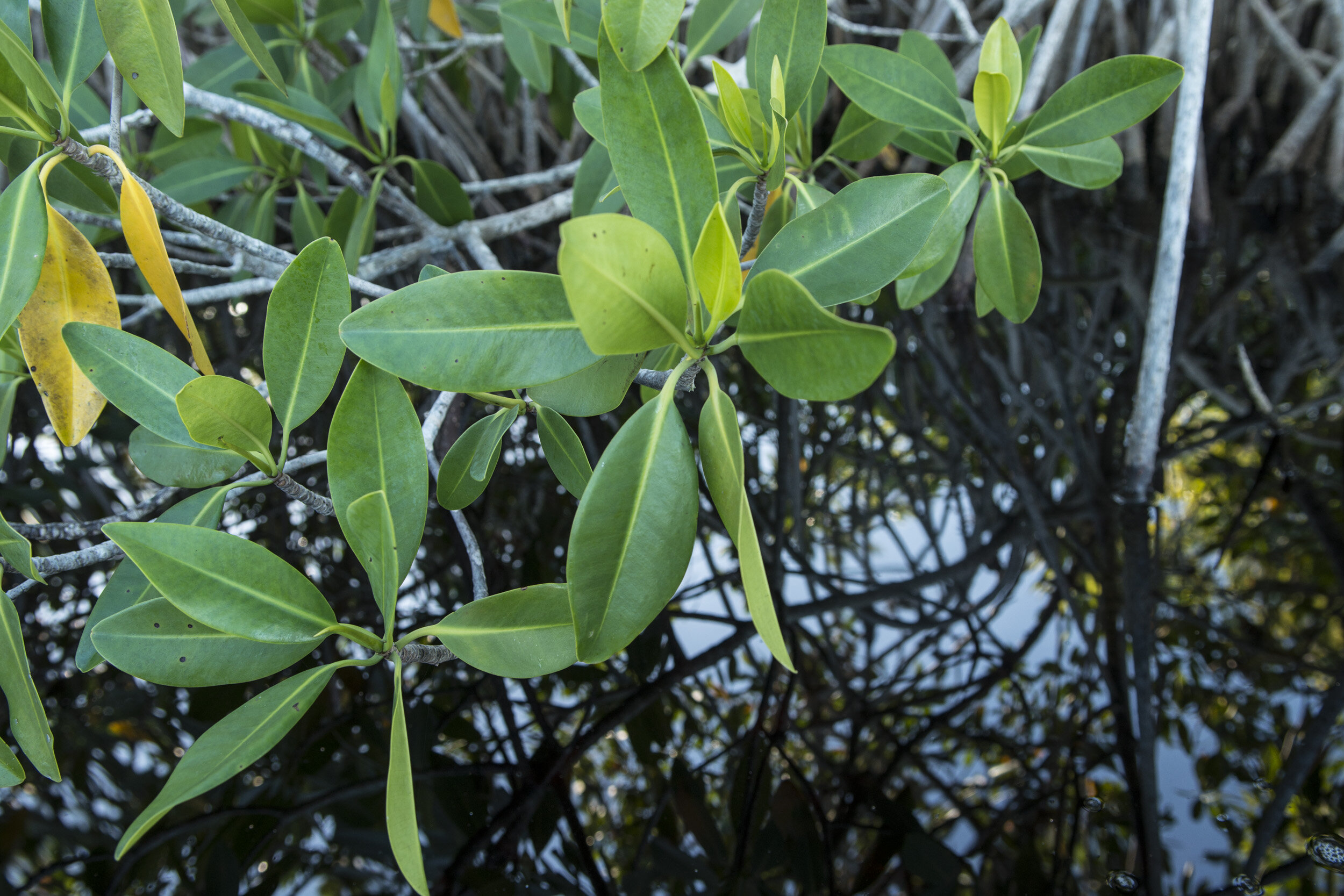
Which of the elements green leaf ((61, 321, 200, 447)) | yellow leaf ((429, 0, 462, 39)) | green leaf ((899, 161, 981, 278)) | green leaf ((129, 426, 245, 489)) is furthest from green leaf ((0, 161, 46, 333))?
yellow leaf ((429, 0, 462, 39))

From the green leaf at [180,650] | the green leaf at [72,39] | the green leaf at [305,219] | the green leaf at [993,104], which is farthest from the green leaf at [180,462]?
the green leaf at [993,104]

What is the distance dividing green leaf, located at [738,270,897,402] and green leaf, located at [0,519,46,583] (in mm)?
411

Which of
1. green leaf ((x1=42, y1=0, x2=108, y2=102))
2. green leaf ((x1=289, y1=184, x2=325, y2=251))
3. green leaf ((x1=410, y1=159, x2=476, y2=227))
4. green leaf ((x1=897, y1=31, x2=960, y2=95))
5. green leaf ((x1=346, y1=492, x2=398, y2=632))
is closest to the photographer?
green leaf ((x1=346, y1=492, x2=398, y2=632))

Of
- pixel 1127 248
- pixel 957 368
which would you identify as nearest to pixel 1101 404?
pixel 957 368

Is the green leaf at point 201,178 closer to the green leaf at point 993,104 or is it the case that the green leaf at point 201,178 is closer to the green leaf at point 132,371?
the green leaf at point 132,371

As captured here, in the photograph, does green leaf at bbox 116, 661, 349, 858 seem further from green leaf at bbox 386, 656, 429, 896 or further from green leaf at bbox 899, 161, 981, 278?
green leaf at bbox 899, 161, 981, 278

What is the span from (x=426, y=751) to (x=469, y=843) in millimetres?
118

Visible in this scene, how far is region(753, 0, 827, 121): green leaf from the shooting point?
0.44m

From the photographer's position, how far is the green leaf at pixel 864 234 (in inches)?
14.6

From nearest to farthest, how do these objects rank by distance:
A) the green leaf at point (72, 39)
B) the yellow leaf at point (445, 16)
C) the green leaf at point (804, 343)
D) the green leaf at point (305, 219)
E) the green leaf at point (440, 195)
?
the green leaf at point (804, 343) → the green leaf at point (72, 39) → the green leaf at point (440, 195) → the green leaf at point (305, 219) → the yellow leaf at point (445, 16)

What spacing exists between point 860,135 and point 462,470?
0.46m

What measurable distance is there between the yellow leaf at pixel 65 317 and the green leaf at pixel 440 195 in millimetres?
370

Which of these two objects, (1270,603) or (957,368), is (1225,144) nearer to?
(957,368)

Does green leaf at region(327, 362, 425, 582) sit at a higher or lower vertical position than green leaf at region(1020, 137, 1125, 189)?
lower
